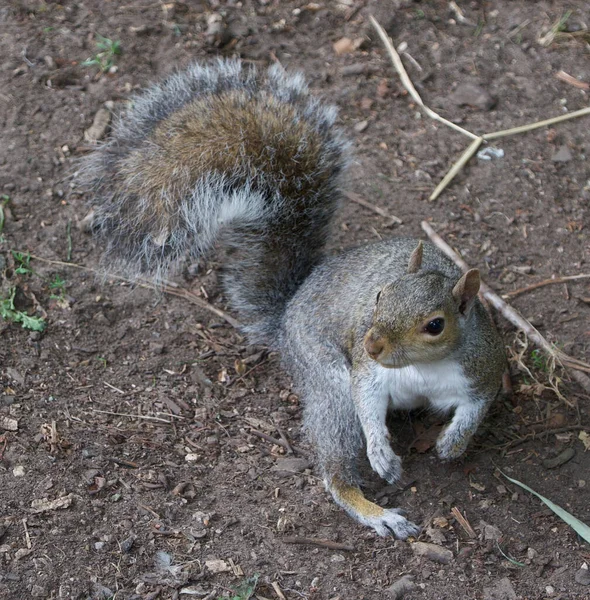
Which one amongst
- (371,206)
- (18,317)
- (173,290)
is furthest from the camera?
(371,206)

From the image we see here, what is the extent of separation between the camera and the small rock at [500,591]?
2441mm

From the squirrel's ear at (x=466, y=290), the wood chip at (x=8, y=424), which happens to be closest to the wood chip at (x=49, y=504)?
the wood chip at (x=8, y=424)

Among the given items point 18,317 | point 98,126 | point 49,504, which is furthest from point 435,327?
point 98,126

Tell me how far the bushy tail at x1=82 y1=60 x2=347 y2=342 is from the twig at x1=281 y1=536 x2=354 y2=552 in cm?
88

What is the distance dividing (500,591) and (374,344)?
0.82m

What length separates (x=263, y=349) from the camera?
10.7 feet

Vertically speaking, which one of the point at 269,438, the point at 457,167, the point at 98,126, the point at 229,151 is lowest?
the point at 269,438

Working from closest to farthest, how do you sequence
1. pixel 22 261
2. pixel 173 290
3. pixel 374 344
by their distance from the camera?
pixel 374 344
pixel 22 261
pixel 173 290

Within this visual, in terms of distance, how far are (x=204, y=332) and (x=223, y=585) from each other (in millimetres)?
1144

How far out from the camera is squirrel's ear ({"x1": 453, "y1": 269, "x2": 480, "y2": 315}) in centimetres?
244

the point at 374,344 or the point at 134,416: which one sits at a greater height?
the point at 374,344

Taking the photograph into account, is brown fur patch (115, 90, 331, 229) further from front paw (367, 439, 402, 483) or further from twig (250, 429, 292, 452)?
front paw (367, 439, 402, 483)

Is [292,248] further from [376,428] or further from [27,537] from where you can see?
[27,537]

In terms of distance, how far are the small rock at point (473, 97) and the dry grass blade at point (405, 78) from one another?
0.53 ft
